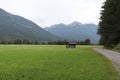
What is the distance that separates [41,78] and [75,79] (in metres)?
1.56

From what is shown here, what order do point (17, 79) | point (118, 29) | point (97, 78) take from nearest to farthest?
point (17, 79) < point (97, 78) < point (118, 29)

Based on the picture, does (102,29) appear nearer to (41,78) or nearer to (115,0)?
(115,0)

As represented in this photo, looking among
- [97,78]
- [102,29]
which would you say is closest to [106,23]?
[102,29]

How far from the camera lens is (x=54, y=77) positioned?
48.1 ft

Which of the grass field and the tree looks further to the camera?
the tree

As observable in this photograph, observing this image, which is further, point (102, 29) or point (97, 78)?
point (102, 29)

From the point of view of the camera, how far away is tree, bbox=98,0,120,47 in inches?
2719

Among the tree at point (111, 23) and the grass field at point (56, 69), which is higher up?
the tree at point (111, 23)

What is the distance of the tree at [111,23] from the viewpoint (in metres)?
69.1

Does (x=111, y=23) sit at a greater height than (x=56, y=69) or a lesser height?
greater

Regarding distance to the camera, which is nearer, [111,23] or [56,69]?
[56,69]

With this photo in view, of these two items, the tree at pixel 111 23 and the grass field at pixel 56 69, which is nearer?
the grass field at pixel 56 69

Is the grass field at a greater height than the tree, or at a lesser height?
lesser

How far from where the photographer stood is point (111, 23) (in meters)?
71.2
